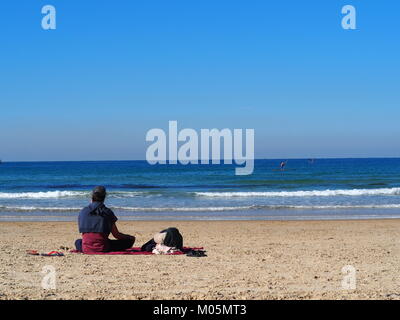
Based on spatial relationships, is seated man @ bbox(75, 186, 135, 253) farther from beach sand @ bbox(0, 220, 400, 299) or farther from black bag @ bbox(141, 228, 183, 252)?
black bag @ bbox(141, 228, 183, 252)

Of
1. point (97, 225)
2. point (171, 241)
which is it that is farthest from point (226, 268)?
point (97, 225)

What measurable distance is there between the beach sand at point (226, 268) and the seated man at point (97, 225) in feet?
0.96

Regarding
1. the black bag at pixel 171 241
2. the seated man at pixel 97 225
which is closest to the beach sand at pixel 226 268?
the seated man at pixel 97 225

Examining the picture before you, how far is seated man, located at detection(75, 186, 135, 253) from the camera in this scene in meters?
8.51

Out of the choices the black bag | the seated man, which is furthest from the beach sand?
the black bag

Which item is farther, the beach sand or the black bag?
the black bag

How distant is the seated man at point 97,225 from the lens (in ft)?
27.9

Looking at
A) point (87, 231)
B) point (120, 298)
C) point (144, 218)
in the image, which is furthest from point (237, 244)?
point (144, 218)

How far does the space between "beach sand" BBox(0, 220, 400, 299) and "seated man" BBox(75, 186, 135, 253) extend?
0.29 m

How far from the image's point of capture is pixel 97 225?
28.1ft

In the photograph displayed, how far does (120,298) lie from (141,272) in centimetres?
157

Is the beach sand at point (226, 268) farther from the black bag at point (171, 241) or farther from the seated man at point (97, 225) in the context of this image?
the black bag at point (171, 241)

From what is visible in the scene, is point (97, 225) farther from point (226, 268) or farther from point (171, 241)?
point (226, 268)
